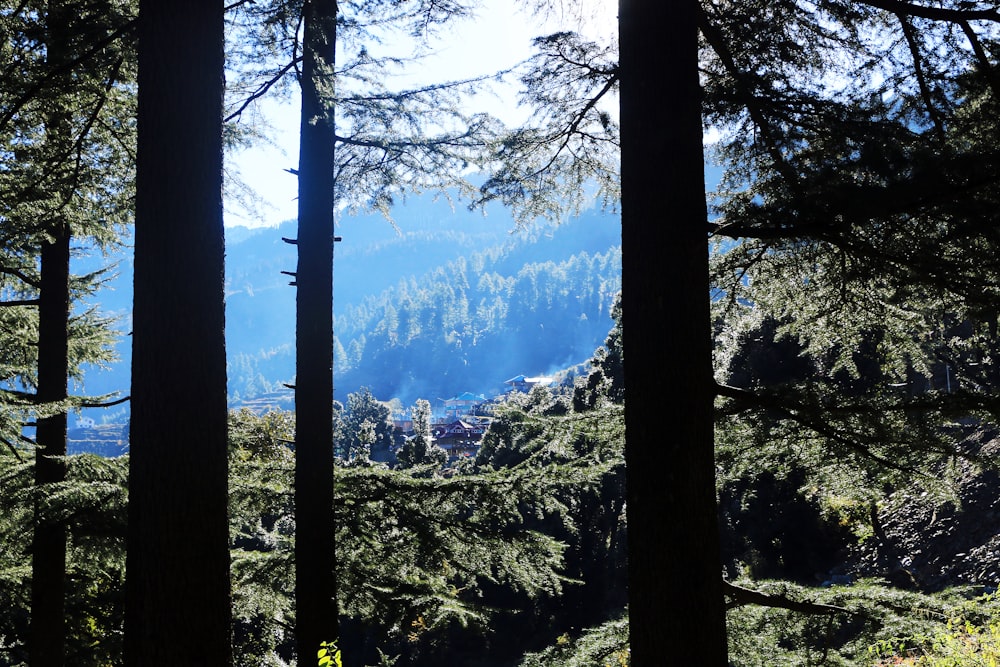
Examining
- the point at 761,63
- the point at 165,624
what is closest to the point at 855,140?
the point at 761,63

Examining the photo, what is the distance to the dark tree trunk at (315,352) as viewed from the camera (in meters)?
5.18

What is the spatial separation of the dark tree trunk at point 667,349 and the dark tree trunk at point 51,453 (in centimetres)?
634

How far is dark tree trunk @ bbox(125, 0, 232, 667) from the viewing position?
8.75 ft

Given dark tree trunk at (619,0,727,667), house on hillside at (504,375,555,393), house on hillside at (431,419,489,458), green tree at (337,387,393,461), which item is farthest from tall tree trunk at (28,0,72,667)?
house on hillside at (504,375,555,393)

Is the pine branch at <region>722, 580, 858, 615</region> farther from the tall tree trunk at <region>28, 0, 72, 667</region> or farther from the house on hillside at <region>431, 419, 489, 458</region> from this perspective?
the house on hillside at <region>431, 419, 489, 458</region>

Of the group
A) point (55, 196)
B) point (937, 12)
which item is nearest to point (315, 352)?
point (55, 196)

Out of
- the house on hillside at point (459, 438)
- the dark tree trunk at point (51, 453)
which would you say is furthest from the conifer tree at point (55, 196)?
the house on hillside at point (459, 438)

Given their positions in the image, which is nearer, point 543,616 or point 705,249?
point 705,249

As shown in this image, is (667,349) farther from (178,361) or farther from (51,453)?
(51,453)

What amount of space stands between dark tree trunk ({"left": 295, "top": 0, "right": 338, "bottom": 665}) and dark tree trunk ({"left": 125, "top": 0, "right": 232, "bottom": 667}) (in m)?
2.18

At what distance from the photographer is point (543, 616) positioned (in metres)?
22.4

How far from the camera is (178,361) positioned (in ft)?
9.01

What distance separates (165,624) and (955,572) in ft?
45.9

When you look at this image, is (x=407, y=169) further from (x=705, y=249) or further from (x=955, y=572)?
(x=955, y=572)
